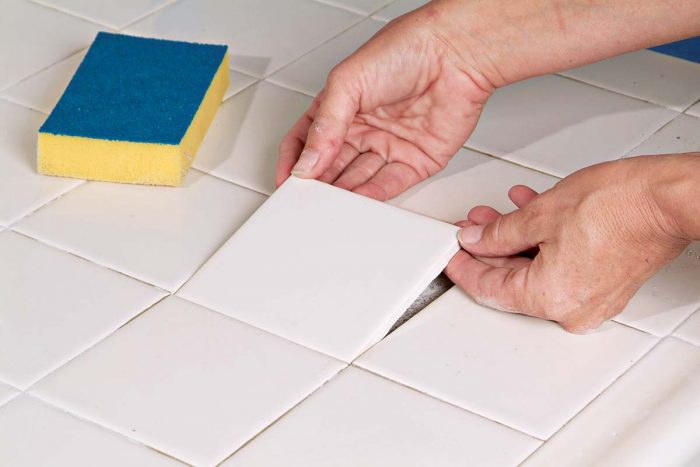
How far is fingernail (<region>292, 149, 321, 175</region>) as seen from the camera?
4.50 ft

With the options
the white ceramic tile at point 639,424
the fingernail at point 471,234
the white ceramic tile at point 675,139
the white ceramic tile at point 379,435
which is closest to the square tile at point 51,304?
the white ceramic tile at point 379,435

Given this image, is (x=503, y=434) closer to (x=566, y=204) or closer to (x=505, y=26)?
(x=566, y=204)

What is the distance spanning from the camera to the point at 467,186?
1.48 m

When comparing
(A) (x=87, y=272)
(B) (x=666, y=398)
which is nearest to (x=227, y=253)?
(A) (x=87, y=272)

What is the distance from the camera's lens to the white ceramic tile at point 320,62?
1.68 m

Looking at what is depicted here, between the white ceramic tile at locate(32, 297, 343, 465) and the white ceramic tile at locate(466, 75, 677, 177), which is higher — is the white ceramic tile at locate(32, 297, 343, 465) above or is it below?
below

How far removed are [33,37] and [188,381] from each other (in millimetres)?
853

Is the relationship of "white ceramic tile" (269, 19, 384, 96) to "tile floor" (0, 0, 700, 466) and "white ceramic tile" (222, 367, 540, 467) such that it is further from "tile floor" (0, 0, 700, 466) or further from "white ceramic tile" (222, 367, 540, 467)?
"white ceramic tile" (222, 367, 540, 467)

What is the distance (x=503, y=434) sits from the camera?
43.6 inches

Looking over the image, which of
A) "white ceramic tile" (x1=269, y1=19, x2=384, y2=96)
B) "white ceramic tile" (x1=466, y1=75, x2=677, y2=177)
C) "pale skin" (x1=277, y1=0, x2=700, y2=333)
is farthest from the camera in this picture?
"white ceramic tile" (x1=269, y1=19, x2=384, y2=96)

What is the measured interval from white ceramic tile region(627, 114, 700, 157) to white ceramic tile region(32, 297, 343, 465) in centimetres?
62

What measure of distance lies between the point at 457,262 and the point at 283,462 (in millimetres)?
351

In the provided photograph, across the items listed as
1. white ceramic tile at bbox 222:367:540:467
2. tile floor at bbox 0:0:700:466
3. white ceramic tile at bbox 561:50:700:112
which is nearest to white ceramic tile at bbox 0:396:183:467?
tile floor at bbox 0:0:700:466

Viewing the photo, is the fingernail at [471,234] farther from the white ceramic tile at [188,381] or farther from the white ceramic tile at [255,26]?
the white ceramic tile at [255,26]
